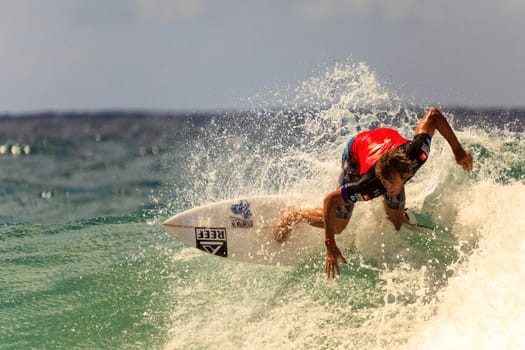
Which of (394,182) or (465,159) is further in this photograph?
(465,159)

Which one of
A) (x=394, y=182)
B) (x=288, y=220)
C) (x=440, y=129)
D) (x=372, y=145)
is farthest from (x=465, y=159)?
(x=288, y=220)

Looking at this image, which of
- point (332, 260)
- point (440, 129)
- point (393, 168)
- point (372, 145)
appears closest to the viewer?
point (393, 168)

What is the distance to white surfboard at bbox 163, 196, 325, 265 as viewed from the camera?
5691 mm

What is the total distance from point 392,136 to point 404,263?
136 centimetres

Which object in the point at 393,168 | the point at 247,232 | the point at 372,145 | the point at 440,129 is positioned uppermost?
the point at 440,129

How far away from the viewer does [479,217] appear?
5.49m

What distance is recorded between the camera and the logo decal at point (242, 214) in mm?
5852

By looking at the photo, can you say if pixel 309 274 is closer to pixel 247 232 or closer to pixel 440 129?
pixel 247 232

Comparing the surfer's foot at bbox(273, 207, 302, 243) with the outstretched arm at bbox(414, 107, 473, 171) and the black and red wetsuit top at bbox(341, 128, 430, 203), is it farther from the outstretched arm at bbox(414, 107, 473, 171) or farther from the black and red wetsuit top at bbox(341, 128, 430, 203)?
the outstretched arm at bbox(414, 107, 473, 171)

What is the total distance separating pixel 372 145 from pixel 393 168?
0.73 m

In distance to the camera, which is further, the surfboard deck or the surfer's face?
the surfboard deck

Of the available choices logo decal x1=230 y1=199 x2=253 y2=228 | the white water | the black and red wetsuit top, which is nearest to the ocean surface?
the white water

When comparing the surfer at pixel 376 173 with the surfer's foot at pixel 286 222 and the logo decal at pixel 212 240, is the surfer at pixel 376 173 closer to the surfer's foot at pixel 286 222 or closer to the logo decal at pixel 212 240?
the surfer's foot at pixel 286 222

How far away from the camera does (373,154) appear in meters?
4.64
